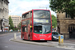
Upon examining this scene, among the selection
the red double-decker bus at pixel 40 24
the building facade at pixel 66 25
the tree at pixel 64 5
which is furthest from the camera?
the building facade at pixel 66 25

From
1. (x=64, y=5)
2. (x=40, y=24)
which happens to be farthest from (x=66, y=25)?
(x=40, y=24)

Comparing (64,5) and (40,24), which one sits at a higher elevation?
(64,5)

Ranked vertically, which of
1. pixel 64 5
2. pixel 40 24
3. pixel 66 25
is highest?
pixel 64 5

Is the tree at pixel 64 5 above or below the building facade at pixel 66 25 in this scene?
above

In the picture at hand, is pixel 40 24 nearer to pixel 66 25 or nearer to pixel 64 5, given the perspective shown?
pixel 64 5

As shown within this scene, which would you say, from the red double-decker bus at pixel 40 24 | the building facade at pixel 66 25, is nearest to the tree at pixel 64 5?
the building facade at pixel 66 25

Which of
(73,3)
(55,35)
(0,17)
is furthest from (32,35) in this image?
(0,17)

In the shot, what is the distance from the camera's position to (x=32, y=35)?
2236 cm

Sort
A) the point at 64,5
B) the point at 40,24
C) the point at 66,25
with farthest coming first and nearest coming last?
1. the point at 66,25
2. the point at 64,5
3. the point at 40,24

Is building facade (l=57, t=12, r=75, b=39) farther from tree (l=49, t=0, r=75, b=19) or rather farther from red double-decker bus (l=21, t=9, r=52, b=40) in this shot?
red double-decker bus (l=21, t=9, r=52, b=40)

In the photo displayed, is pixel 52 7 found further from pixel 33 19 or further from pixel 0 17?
pixel 0 17

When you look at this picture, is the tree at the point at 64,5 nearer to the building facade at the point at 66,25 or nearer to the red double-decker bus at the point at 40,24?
the building facade at the point at 66,25

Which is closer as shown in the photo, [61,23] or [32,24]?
[32,24]

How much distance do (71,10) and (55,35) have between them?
4.73 m
